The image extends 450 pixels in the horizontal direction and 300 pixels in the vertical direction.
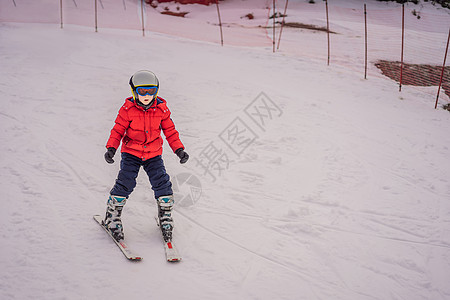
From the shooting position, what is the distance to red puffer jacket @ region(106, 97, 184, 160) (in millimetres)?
3654

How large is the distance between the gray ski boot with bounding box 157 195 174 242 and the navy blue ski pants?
0.18 ft

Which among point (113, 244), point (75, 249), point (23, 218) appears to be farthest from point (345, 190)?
point (23, 218)

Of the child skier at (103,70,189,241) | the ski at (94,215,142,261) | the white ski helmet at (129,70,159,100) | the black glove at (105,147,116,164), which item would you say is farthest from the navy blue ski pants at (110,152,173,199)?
the white ski helmet at (129,70,159,100)

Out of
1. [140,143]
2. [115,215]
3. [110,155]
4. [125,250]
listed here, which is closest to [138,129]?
[140,143]

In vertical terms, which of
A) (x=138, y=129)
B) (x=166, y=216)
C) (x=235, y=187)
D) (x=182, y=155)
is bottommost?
(x=235, y=187)

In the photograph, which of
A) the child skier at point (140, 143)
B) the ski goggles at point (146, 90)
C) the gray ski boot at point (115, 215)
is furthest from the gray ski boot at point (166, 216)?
the ski goggles at point (146, 90)

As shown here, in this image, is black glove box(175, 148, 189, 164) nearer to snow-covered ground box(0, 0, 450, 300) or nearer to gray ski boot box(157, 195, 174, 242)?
gray ski boot box(157, 195, 174, 242)

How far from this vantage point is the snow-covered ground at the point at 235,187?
3498mm

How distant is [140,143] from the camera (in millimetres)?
3695

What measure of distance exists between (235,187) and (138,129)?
1932 mm

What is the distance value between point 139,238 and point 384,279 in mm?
2384

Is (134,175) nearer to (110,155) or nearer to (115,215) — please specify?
(110,155)

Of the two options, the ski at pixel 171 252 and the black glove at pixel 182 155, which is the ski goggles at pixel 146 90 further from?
the ski at pixel 171 252

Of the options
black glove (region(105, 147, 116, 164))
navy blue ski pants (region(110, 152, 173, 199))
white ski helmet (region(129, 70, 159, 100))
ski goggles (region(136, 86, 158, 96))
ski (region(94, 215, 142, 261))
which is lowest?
ski (region(94, 215, 142, 261))
